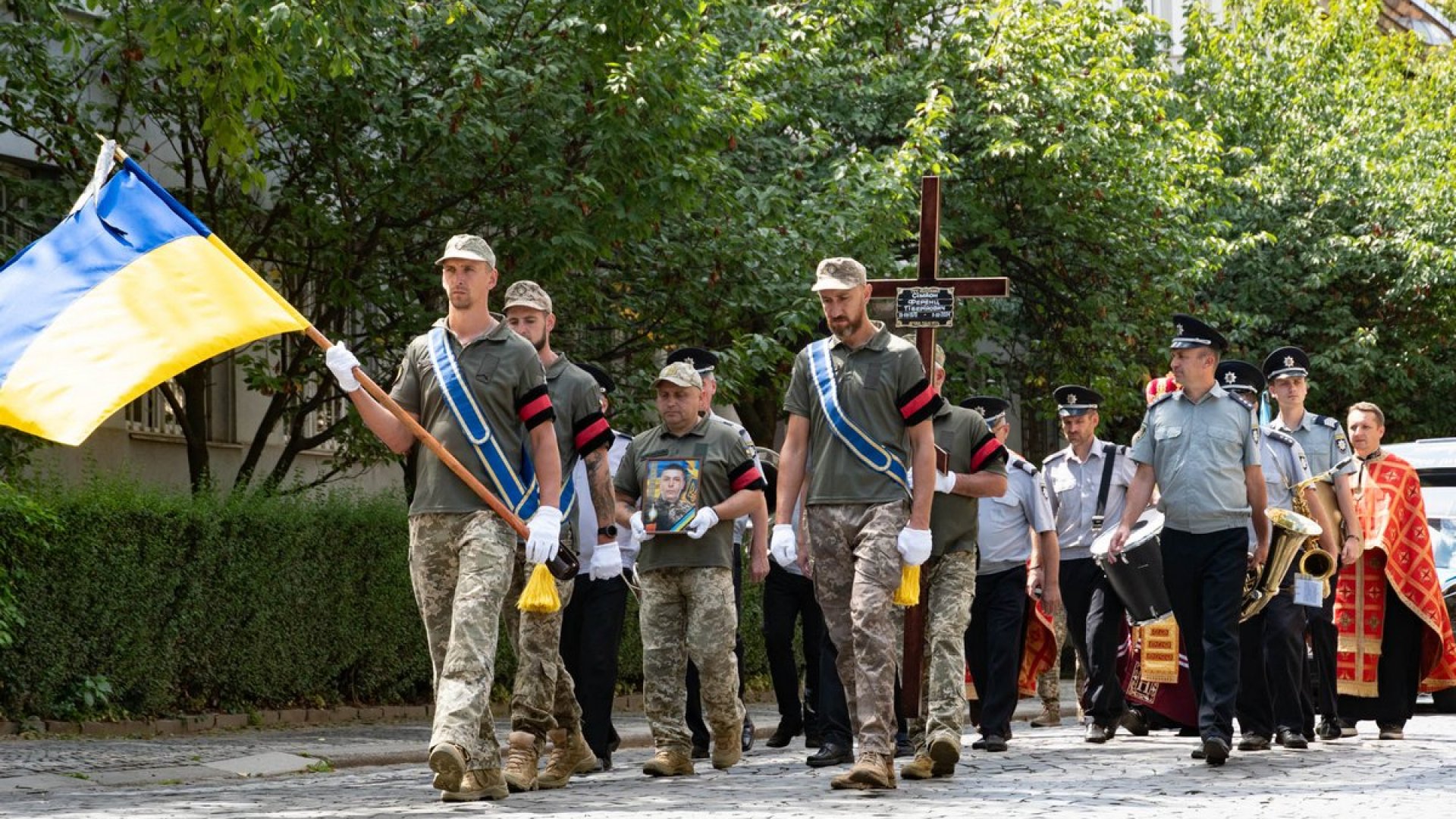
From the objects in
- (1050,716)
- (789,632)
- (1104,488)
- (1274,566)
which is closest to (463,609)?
(789,632)

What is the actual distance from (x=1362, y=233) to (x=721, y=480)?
68.9 ft

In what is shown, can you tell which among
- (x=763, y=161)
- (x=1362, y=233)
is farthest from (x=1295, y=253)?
(x=763, y=161)

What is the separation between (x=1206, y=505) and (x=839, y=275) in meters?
2.27

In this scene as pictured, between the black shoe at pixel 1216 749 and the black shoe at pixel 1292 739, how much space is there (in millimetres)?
1452

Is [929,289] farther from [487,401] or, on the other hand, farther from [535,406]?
[487,401]

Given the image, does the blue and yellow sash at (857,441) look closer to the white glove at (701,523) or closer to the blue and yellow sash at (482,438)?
the white glove at (701,523)

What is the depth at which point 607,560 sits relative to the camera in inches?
379

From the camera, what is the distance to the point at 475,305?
862 cm

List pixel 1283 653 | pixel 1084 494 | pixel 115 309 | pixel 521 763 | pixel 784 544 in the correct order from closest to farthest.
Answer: pixel 115 309, pixel 521 763, pixel 784 544, pixel 1283 653, pixel 1084 494

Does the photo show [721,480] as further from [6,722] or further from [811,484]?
[6,722]

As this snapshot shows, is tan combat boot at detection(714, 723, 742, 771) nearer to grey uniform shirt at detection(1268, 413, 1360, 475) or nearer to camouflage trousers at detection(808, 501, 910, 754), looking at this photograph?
camouflage trousers at detection(808, 501, 910, 754)

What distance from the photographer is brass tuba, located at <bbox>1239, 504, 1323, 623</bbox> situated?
10836 millimetres

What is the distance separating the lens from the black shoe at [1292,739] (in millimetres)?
11367

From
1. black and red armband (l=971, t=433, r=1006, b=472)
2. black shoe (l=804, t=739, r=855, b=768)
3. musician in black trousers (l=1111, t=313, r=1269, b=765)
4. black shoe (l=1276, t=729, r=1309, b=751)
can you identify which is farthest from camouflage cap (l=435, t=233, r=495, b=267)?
black shoe (l=1276, t=729, r=1309, b=751)
